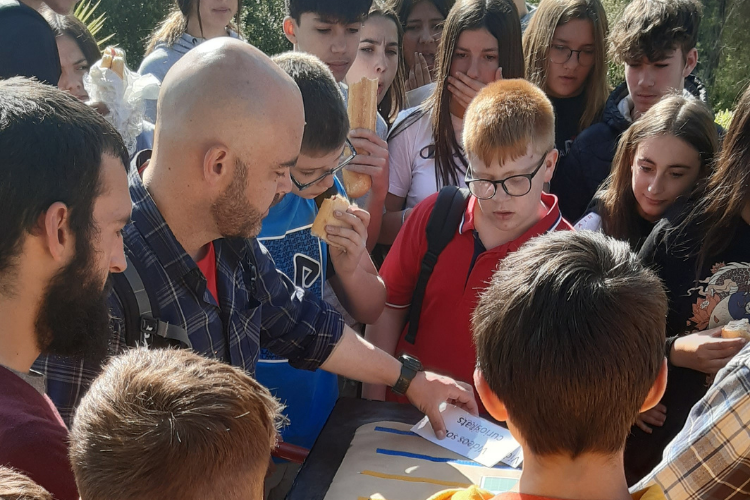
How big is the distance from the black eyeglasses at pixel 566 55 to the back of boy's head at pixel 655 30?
0.29 metres

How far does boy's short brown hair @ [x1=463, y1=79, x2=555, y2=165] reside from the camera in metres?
2.45

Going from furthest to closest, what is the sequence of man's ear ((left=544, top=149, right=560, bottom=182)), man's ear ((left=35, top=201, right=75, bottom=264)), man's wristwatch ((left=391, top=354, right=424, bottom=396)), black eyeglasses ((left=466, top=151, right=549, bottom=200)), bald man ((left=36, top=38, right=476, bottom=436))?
man's ear ((left=544, top=149, right=560, bottom=182)), black eyeglasses ((left=466, top=151, right=549, bottom=200)), man's wristwatch ((left=391, top=354, right=424, bottom=396)), bald man ((left=36, top=38, right=476, bottom=436)), man's ear ((left=35, top=201, right=75, bottom=264))

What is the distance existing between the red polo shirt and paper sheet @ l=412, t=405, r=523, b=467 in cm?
39

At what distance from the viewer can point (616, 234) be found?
2.76m

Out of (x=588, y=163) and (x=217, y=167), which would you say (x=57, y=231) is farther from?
(x=588, y=163)

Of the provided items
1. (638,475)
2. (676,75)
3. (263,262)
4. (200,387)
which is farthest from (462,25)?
(200,387)

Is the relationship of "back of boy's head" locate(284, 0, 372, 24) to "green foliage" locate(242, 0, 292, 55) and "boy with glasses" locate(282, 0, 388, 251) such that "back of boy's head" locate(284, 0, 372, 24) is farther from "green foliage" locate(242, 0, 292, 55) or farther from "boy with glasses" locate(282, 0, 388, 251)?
"green foliage" locate(242, 0, 292, 55)

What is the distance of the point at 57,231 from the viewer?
131 cm

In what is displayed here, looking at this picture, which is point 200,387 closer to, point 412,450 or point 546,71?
point 412,450

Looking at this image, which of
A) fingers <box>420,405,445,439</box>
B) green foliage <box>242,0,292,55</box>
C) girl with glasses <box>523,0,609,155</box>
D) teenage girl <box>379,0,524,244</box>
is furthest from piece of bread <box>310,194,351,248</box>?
green foliage <box>242,0,292,55</box>

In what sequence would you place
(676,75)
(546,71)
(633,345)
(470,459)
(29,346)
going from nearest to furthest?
(633,345) < (29,346) < (470,459) < (676,75) < (546,71)

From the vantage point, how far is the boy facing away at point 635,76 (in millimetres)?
3268

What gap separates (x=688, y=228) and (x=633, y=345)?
1.27 meters

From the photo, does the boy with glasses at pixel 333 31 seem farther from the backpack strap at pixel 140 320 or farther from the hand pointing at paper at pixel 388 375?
the backpack strap at pixel 140 320
